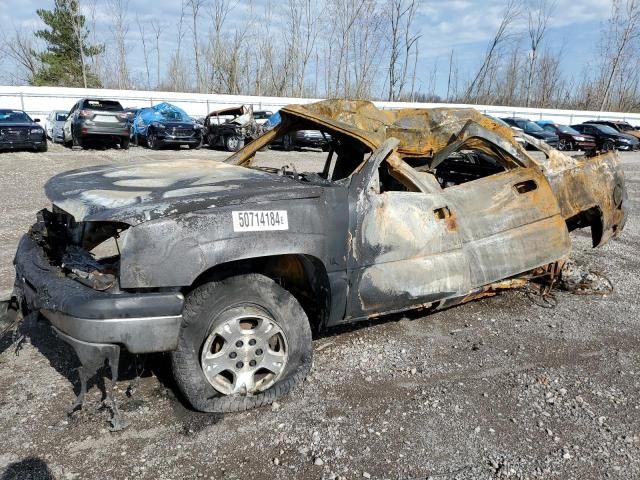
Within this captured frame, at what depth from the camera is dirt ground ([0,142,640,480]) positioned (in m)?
2.55

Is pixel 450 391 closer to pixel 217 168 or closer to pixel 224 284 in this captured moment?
pixel 224 284

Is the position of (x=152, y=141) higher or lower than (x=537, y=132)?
lower

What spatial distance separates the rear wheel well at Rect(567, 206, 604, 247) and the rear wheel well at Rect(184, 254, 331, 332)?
2.87 meters

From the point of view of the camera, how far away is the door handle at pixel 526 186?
13.9 feet

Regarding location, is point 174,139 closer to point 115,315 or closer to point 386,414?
point 115,315

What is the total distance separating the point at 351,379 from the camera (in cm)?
340

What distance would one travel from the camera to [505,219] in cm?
404

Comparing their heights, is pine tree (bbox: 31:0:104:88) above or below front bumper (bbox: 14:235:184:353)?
above

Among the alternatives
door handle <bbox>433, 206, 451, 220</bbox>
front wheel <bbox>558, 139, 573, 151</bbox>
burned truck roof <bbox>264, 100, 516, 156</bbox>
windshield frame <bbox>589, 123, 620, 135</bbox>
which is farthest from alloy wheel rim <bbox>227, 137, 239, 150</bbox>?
windshield frame <bbox>589, 123, 620, 135</bbox>

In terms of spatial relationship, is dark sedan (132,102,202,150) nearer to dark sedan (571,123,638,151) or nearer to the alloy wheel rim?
the alloy wheel rim

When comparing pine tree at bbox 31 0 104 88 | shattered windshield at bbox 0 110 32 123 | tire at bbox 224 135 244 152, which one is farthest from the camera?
pine tree at bbox 31 0 104 88

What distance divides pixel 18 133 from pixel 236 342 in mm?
16117

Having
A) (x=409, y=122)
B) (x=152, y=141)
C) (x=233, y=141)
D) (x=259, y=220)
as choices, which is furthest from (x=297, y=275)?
(x=152, y=141)

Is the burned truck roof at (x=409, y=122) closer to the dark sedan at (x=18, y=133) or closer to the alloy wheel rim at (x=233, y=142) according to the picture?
the dark sedan at (x=18, y=133)
